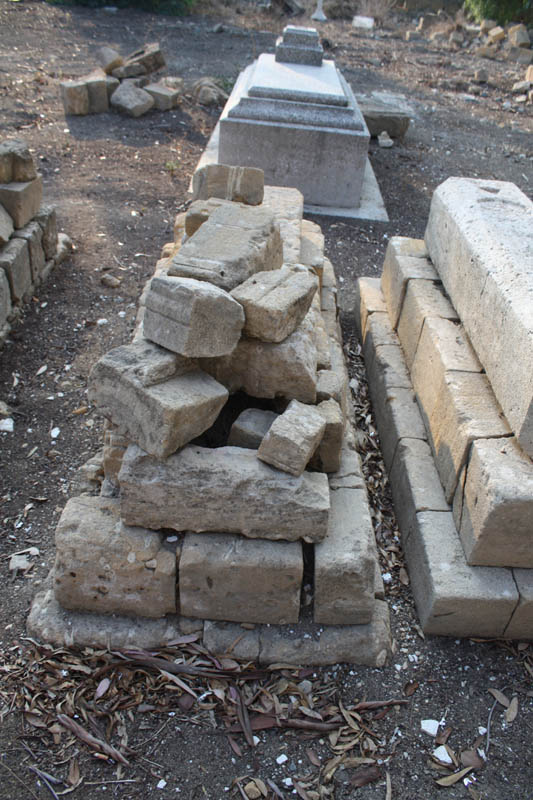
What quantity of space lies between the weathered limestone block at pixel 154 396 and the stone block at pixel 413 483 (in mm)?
1289

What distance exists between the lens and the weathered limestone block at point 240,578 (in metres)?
2.78

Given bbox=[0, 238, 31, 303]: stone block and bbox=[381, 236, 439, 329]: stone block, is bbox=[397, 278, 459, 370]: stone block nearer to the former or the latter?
bbox=[381, 236, 439, 329]: stone block

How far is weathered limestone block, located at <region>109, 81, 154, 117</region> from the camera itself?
9641 millimetres

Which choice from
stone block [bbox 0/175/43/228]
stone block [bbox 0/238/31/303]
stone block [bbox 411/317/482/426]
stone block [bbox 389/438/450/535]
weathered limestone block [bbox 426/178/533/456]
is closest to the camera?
weathered limestone block [bbox 426/178/533/456]

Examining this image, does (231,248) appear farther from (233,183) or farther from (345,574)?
(345,574)

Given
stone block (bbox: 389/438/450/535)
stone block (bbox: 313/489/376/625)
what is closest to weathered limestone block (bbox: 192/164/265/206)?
stone block (bbox: 389/438/450/535)

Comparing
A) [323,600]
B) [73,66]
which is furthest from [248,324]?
[73,66]

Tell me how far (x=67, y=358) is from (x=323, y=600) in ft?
9.64

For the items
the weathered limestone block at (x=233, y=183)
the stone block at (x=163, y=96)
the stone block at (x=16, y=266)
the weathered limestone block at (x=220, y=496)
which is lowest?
the stone block at (x=16, y=266)

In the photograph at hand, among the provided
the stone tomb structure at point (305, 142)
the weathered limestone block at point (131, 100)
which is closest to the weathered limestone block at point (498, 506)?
the stone tomb structure at point (305, 142)

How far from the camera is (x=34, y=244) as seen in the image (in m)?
5.45

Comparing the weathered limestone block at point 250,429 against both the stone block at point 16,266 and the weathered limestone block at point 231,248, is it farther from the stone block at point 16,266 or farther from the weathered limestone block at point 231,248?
the stone block at point 16,266

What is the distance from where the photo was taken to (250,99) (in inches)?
291

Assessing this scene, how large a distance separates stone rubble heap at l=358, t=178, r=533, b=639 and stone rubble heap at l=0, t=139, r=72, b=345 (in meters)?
2.83
